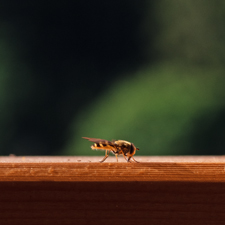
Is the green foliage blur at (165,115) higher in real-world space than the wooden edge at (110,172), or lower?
lower

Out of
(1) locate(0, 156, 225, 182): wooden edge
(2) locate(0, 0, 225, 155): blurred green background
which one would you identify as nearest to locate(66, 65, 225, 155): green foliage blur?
(2) locate(0, 0, 225, 155): blurred green background

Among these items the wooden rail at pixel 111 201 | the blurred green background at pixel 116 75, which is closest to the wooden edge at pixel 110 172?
the wooden rail at pixel 111 201

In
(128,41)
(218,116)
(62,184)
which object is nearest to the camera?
(62,184)

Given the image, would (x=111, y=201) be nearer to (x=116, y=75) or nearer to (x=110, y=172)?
(x=110, y=172)

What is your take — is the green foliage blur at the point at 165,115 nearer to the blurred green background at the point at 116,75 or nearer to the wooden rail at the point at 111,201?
the blurred green background at the point at 116,75

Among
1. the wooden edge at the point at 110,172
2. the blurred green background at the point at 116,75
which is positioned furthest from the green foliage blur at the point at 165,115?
the wooden edge at the point at 110,172

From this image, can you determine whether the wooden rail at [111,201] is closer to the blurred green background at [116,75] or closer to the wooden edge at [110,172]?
Answer: the wooden edge at [110,172]

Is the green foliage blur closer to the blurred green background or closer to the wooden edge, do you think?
the blurred green background

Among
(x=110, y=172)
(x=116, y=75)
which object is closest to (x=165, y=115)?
(x=116, y=75)

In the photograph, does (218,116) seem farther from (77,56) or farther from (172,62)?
(77,56)

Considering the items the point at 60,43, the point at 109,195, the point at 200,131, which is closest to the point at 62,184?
the point at 109,195

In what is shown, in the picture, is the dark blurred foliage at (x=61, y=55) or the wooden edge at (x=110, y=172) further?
the dark blurred foliage at (x=61, y=55)
